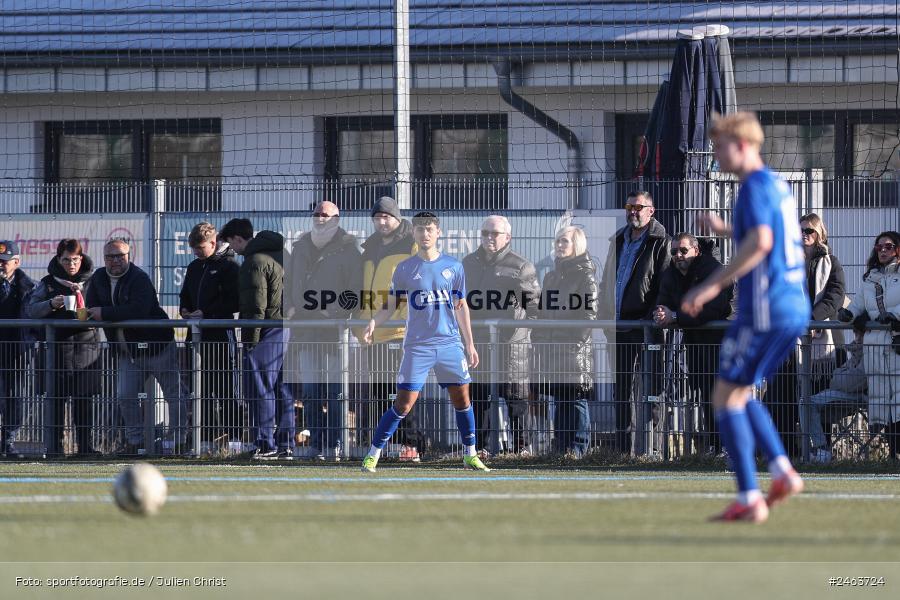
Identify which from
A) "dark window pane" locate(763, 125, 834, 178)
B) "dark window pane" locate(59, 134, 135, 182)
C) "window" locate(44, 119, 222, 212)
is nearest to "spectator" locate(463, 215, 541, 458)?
"dark window pane" locate(763, 125, 834, 178)

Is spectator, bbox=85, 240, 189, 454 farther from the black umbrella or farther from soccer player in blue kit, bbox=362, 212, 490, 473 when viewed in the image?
the black umbrella

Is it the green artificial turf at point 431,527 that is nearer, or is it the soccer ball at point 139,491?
the green artificial turf at point 431,527

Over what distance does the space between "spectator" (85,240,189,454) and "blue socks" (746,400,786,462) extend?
651 centimetres

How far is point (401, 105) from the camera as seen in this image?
48.0ft

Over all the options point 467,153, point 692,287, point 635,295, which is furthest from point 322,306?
point 467,153

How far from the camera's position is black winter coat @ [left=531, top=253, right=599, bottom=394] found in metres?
12.1

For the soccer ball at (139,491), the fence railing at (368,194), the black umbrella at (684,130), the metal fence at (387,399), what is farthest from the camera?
the fence railing at (368,194)

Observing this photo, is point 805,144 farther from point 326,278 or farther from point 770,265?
point 770,265

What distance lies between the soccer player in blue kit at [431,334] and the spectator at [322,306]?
1.32 meters

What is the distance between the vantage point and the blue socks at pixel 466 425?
11211mm

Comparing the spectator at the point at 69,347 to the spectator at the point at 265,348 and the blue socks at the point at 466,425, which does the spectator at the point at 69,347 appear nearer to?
the spectator at the point at 265,348

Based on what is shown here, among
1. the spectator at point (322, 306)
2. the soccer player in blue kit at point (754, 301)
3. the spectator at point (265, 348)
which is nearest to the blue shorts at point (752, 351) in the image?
the soccer player in blue kit at point (754, 301)

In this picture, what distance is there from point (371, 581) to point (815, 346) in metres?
7.52

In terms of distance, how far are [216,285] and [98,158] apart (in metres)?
9.23
